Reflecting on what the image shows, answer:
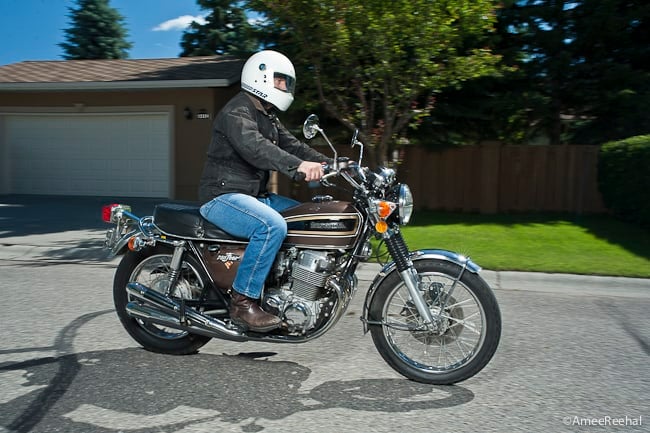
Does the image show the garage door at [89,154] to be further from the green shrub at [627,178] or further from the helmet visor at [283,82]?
the helmet visor at [283,82]

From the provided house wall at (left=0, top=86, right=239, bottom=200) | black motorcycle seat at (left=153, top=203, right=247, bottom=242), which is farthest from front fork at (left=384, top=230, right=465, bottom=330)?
house wall at (left=0, top=86, right=239, bottom=200)

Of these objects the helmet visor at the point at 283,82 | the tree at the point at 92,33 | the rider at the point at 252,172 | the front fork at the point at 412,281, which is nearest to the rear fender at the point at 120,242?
the rider at the point at 252,172

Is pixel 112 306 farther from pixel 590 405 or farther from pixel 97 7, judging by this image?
pixel 97 7

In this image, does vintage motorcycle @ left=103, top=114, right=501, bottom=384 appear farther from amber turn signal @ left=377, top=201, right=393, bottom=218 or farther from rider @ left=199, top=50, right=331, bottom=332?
rider @ left=199, top=50, right=331, bottom=332

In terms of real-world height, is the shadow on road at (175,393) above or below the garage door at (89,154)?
below

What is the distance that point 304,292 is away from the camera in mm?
3939

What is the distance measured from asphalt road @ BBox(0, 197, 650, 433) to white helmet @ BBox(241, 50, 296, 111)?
6.17ft

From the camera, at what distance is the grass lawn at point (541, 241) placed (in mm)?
7574

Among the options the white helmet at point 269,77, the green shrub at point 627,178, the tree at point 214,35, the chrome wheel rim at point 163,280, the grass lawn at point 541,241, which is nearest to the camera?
the white helmet at point 269,77

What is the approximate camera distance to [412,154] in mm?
14406

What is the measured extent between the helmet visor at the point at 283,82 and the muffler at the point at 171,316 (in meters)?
1.65

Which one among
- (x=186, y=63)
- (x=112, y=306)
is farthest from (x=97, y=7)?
(x=112, y=306)

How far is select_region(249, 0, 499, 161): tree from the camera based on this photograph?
29.6 ft

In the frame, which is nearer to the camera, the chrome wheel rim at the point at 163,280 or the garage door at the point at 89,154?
the chrome wheel rim at the point at 163,280
